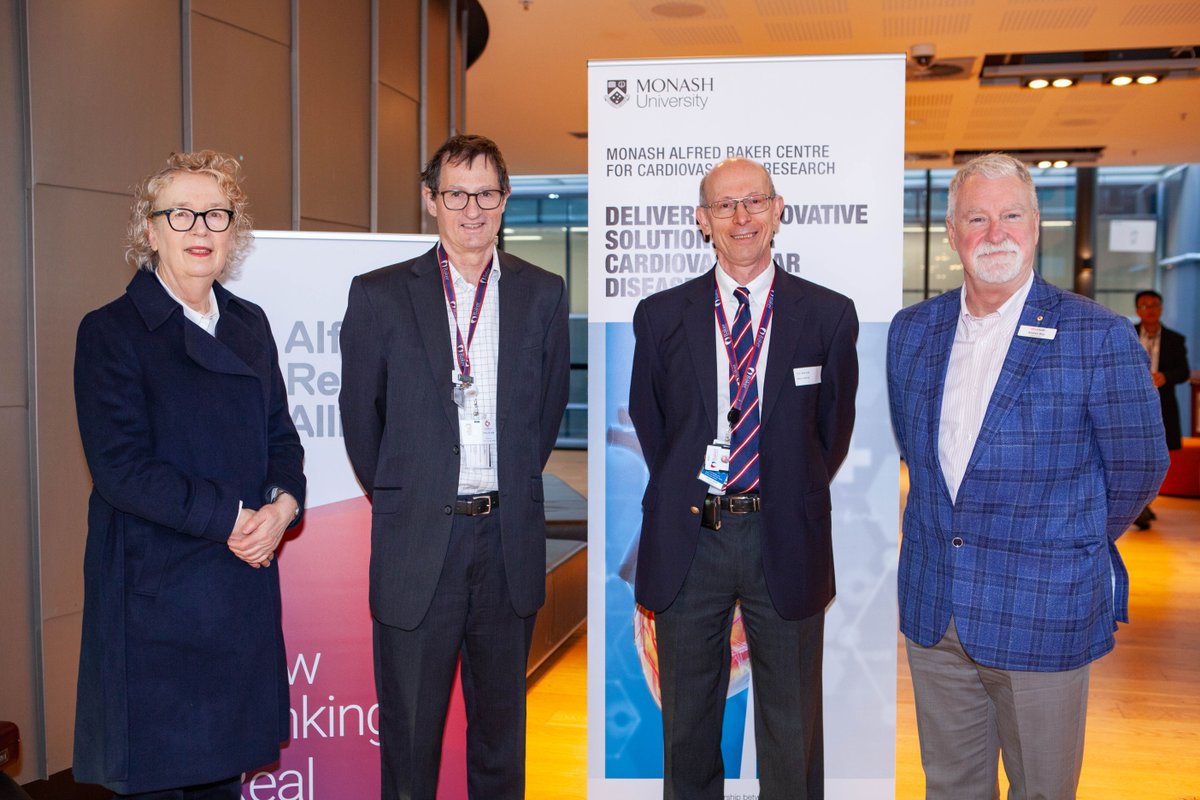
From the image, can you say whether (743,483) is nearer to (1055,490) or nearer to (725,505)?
(725,505)

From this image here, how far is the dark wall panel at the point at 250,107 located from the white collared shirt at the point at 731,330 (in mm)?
2758

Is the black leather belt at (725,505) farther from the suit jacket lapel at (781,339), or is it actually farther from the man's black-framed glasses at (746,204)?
the man's black-framed glasses at (746,204)

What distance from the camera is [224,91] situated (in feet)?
14.5

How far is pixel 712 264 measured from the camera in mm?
Answer: 3148

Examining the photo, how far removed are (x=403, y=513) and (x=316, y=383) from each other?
0.79 metres

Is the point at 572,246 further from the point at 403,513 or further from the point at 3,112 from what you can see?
the point at 403,513

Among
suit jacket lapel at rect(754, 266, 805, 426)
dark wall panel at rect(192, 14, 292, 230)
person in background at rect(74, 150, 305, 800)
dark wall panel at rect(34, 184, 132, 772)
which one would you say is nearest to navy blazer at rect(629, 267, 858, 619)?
suit jacket lapel at rect(754, 266, 805, 426)

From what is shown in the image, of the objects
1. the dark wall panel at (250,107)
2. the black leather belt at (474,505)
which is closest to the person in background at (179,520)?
the black leather belt at (474,505)

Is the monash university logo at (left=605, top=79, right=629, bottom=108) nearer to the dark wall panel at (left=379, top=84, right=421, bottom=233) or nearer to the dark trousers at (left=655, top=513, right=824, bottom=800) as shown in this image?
the dark trousers at (left=655, top=513, right=824, bottom=800)

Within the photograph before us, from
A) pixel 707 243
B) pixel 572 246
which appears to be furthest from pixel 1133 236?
pixel 707 243

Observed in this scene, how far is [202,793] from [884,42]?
6.82 meters

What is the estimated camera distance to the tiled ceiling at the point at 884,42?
6.49 meters

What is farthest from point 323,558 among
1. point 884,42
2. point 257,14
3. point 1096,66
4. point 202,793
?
point 1096,66

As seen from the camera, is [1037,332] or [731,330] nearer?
[1037,332]
